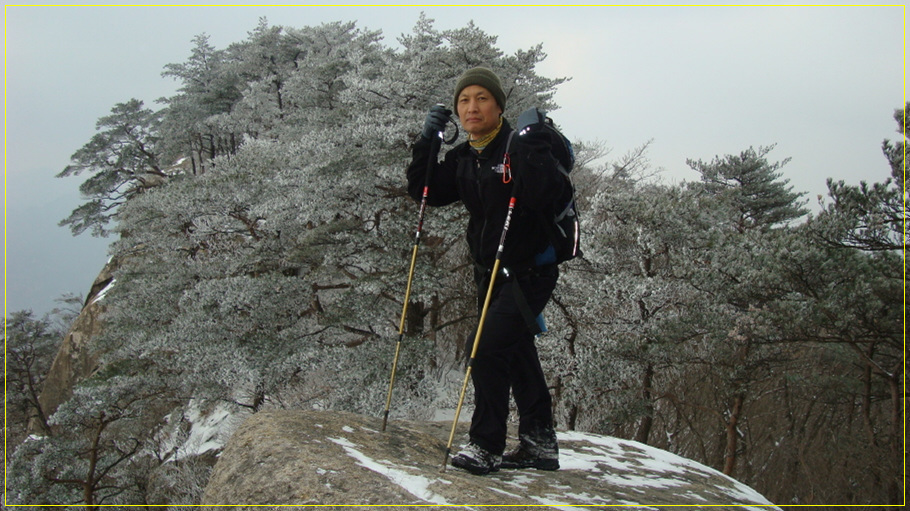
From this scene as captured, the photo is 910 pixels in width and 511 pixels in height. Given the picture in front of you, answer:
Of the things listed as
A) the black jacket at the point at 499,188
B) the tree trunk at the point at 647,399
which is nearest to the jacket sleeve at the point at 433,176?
the black jacket at the point at 499,188

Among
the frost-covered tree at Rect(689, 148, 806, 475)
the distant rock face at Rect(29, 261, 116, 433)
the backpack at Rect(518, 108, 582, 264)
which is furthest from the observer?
the distant rock face at Rect(29, 261, 116, 433)

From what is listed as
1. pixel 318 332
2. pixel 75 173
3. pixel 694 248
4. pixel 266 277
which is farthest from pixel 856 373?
pixel 75 173

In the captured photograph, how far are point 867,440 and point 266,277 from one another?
12761 mm

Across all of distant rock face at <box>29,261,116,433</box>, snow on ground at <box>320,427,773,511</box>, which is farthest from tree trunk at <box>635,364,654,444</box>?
distant rock face at <box>29,261,116,433</box>

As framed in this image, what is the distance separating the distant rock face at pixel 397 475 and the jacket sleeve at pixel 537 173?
4.52ft

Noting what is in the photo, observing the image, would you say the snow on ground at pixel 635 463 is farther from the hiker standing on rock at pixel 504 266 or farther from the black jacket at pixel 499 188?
the black jacket at pixel 499 188

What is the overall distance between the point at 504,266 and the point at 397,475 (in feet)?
3.95

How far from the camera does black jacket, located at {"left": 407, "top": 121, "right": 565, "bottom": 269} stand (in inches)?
120

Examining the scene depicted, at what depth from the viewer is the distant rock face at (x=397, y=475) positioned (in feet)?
8.20

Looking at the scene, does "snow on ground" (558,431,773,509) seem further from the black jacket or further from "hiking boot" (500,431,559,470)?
the black jacket

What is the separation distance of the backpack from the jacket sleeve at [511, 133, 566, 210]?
0.19 feet

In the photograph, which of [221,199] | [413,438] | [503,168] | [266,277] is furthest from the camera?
[221,199]

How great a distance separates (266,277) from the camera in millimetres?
12648

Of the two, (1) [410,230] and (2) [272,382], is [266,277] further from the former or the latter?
(1) [410,230]
